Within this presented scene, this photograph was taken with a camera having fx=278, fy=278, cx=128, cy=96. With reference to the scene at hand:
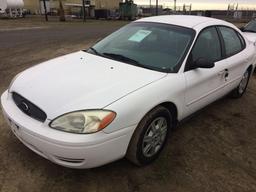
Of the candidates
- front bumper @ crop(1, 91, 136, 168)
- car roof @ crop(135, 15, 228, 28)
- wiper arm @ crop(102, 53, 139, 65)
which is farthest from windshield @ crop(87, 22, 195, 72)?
front bumper @ crop(1, 91, 136, 168)

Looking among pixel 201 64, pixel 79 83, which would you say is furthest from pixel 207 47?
pixel 79 83

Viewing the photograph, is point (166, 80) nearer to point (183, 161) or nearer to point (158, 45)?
point (158, 45)

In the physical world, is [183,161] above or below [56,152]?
below

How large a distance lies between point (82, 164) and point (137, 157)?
643 mm

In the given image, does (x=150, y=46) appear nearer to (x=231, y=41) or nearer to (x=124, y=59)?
(x=124, y=59)

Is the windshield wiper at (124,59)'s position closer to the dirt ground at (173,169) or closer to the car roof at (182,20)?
the car roof at (182,20)

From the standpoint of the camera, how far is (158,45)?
3.65m

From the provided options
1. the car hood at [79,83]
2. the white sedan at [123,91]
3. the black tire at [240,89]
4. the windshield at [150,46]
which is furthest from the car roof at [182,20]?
the black tire at [240,89]

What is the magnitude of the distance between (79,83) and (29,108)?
0.56 m

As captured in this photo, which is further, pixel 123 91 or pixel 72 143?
pixel 123 91

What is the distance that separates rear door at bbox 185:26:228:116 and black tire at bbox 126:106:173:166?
0.48 meters

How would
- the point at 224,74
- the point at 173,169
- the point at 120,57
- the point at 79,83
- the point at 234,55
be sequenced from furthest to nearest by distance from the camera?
1. the point at 234,55
2. the point at 224,74
3. the point at 120,57
4. the point at 173,169
5. the point at 79,83

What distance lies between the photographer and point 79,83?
2.93 metres

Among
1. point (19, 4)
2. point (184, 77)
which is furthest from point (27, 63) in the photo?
point (19, 4)
